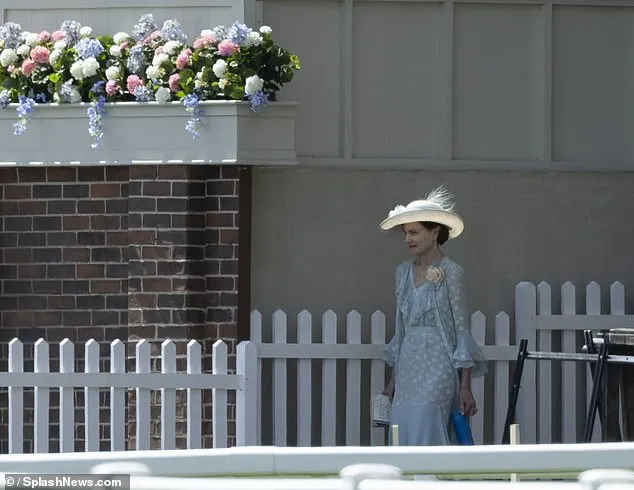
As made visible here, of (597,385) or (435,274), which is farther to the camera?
(435,274)

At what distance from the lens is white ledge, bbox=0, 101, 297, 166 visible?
8789mm

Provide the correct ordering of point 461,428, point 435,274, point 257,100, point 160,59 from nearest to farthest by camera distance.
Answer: point 461,428
point 435,274
point 257,100
point 160,59

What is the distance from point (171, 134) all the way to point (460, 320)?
1964 mm

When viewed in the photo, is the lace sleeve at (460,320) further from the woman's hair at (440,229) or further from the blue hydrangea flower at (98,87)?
the blue hydrangea flower at (98,87)

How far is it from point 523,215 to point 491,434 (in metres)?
1.30

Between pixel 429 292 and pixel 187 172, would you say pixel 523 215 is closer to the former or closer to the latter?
pixel 429 292

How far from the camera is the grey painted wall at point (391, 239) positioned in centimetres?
923

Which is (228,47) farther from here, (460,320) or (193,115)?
(460,320)

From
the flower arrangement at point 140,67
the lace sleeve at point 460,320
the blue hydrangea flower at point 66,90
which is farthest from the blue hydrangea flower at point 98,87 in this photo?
the lace sleeve at point 460,320

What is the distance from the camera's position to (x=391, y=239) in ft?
30.5

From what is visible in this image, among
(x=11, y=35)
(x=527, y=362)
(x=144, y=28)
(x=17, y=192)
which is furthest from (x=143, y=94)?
(x=527, y=362)

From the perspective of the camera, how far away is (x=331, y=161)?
364 inches

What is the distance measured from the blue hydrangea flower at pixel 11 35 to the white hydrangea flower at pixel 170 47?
0.90 metres

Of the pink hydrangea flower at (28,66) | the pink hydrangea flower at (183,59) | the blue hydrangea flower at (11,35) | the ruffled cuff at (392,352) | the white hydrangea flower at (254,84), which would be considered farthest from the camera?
the blue hydrangea flower at (11,35)
